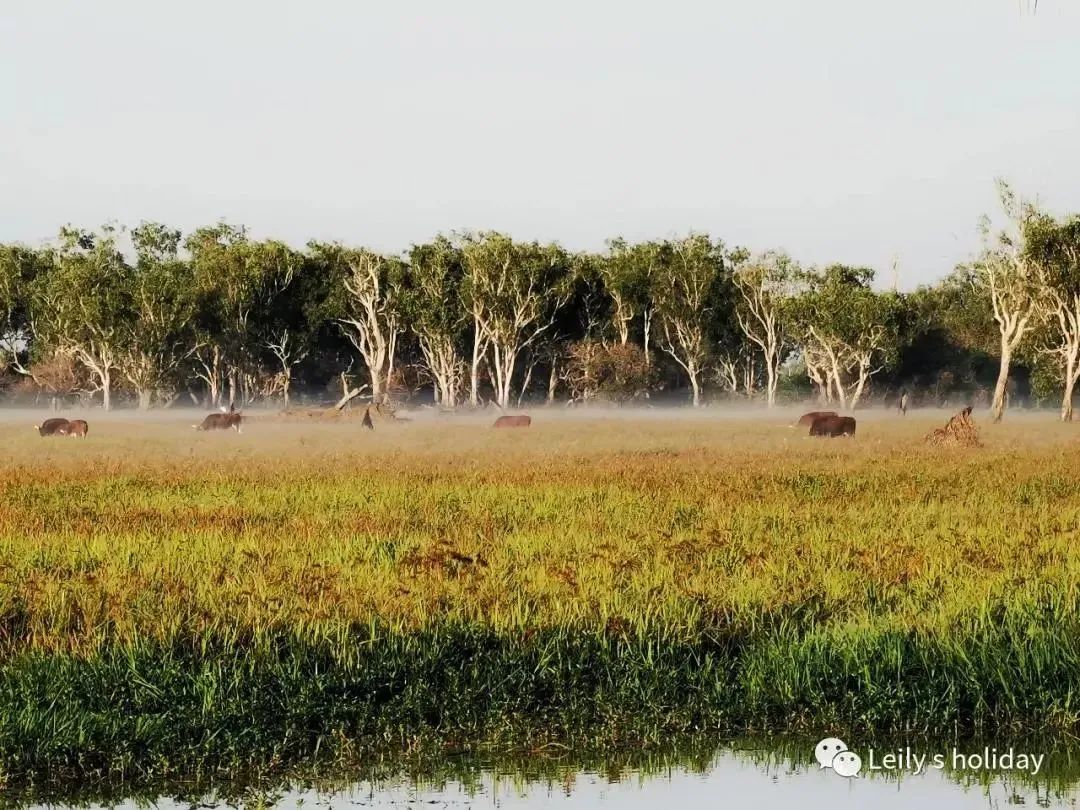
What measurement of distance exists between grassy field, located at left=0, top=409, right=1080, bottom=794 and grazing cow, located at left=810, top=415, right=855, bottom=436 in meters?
24.1

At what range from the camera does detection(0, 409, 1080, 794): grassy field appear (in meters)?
8.67

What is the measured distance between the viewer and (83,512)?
1892 cm

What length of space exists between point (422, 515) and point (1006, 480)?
37.1 ft

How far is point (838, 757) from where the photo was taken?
8219mm

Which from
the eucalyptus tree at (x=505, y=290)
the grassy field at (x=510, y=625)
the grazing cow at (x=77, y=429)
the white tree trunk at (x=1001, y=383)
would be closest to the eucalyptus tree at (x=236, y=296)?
the eucalyptus tree at (x=505, y=290)

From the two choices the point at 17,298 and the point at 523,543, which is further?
the point at 17,298

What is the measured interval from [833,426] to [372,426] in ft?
56.8

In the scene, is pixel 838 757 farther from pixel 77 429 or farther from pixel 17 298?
pixel 17 298

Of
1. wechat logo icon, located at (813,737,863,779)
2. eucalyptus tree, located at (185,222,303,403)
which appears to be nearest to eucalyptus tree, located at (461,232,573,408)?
eucalyptus tree, located at (185,222,303,403)

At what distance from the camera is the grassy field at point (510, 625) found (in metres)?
8.67

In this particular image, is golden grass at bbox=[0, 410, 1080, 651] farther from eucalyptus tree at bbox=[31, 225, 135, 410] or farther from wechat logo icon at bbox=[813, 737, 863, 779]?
eucalyptus tree at bbox=[31, 225, 135, 410]

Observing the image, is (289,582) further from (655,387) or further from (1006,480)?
(655,387)

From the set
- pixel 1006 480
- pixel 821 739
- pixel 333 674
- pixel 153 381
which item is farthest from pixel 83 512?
pixel 153 381

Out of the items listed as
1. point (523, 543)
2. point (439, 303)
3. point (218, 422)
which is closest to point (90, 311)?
point (439, 303)
